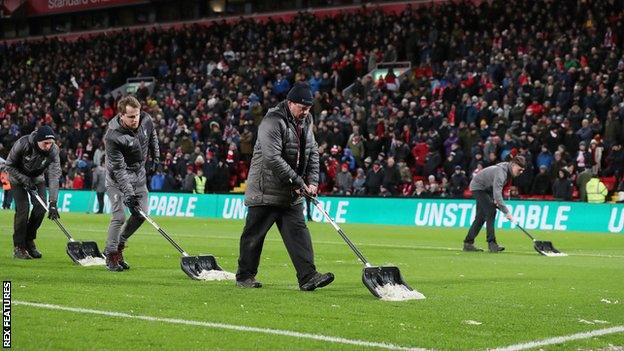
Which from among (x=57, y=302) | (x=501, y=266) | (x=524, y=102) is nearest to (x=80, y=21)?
(x=524, y=102)

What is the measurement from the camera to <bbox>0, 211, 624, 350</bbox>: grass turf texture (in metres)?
7.79

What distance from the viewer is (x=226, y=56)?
4631cm

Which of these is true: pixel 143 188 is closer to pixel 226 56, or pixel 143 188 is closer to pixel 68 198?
pixel 68 198

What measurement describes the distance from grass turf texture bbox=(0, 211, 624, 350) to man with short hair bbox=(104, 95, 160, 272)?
1.75 ft

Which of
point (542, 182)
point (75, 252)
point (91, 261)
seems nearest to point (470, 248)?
point (91, 261)

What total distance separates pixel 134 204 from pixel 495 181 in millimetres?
7980

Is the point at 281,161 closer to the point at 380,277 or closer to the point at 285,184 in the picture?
the point at 285,184

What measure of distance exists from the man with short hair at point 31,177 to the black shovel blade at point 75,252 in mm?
485

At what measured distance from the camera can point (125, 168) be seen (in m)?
13.1

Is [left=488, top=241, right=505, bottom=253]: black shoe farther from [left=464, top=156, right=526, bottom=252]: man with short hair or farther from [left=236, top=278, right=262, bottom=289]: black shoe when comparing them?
[left=236, top=278, right=262, bottom=289]: black shoe

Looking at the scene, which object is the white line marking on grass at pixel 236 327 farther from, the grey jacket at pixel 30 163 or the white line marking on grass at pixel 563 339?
the grey jacket at pixel 30 163

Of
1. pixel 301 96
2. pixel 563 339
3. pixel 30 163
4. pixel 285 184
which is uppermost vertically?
pixel 301 96

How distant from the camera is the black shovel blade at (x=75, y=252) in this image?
14456mm

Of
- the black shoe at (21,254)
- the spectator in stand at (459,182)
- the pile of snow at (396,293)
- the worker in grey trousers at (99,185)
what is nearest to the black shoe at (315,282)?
the pile of snow at (396,293)
